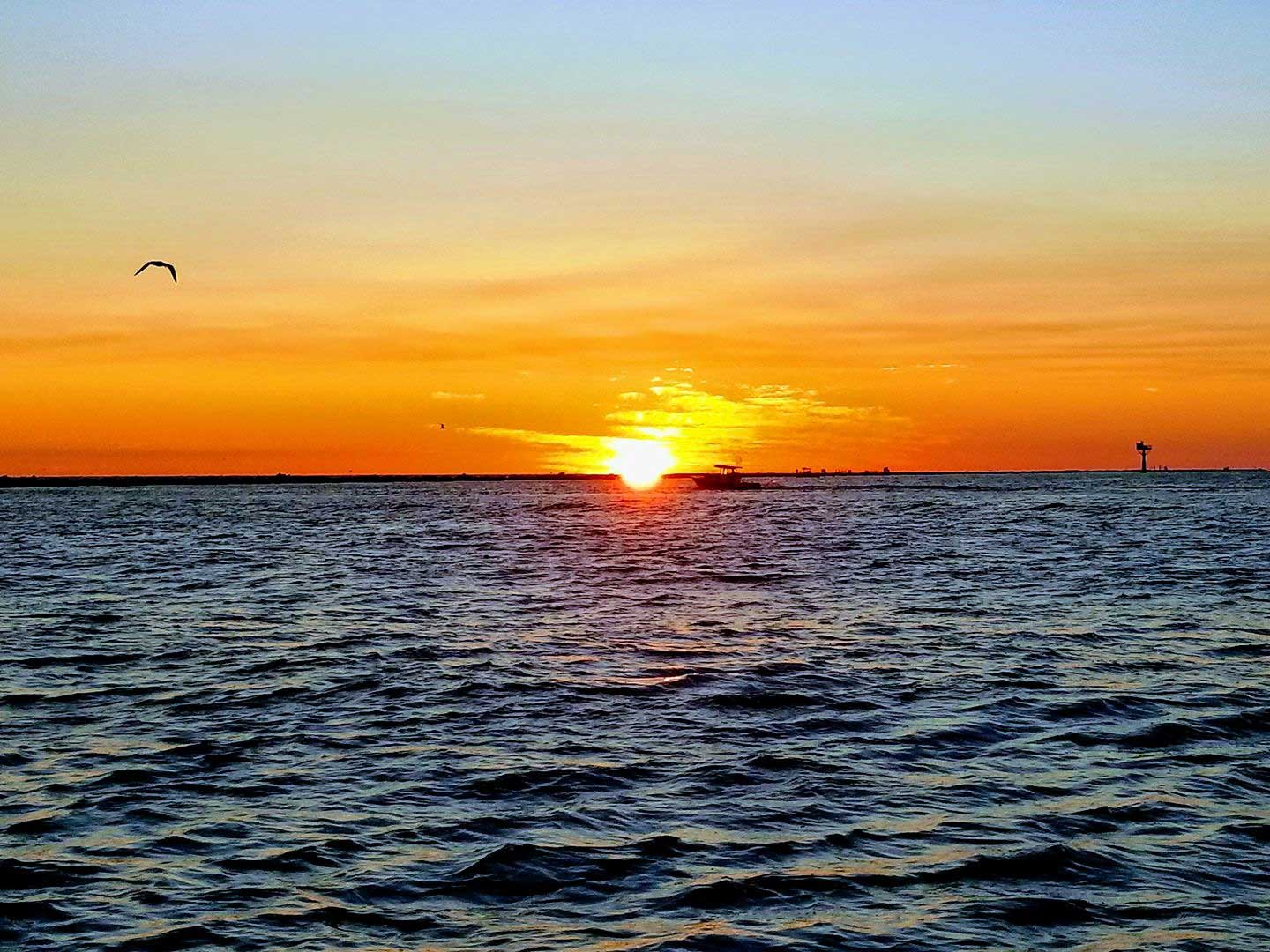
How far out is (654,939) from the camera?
470 inches

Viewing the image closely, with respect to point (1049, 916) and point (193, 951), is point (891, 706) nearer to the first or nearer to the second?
point (1049, 916)

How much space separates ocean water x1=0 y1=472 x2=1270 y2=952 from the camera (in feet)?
41.4

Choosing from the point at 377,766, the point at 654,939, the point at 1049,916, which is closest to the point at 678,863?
the point at 654,939

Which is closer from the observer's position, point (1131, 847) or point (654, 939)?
point (654, 939)

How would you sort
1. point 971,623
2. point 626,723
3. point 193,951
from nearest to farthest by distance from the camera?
point 193,951 → point 626,723 → point 971,623

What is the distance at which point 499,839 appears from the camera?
15.0 meters

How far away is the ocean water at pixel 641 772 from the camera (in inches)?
497

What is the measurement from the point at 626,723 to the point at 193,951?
10877 millimetres

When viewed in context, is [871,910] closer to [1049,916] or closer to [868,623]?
[1049,916]

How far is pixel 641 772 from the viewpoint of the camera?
1836 cm

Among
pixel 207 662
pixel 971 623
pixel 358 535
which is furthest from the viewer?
pixel 358 535

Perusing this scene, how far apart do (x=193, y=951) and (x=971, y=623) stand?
27516mm

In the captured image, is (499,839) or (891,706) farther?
(891,706)

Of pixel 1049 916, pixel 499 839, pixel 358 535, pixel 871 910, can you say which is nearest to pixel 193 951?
pixel 499 839
